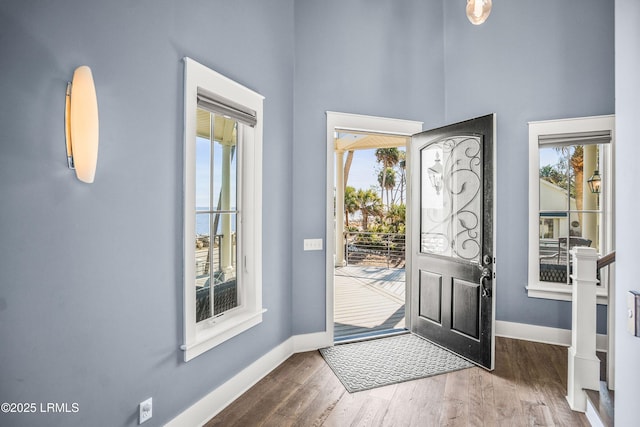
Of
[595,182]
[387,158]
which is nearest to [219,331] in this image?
[595,182]

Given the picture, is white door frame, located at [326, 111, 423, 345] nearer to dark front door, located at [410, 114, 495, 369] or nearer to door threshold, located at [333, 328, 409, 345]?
door threshold, located at [333, 328, 409, 345]

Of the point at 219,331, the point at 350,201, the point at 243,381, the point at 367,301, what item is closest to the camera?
the point at 219,331

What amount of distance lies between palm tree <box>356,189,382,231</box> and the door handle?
748cm

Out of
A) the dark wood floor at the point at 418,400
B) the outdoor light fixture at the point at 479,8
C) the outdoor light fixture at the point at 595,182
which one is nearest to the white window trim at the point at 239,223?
the dark wood floor at the point at 418,400

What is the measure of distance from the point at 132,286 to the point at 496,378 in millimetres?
2756

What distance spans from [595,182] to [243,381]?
3.72 m

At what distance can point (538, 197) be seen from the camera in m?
3.63

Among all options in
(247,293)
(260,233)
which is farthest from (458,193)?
(247,293)

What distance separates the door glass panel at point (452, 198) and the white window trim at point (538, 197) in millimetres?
923

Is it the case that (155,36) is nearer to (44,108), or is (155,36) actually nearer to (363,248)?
(44,108)

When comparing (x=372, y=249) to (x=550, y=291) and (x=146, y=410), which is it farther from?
(x=146, y=410)

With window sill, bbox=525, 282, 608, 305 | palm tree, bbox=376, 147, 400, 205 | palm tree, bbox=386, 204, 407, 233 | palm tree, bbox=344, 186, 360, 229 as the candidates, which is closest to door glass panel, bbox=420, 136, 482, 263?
window sill, bbox=525, 282, 608, 305

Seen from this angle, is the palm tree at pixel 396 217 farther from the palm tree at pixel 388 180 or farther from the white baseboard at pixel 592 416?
the white baseboard at pixel 592 416

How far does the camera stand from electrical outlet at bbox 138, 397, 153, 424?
1.81 metres
